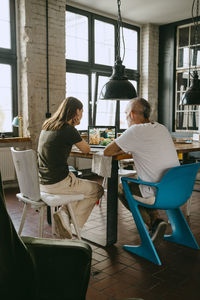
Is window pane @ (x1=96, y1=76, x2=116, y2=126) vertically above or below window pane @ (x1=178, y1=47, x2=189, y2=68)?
below

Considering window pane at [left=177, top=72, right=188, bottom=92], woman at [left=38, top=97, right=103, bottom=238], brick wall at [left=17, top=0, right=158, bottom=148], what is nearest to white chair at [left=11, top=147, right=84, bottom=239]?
woman at [left=38, top=97, right=103, bottom=238]

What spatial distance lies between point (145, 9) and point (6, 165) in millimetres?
4337

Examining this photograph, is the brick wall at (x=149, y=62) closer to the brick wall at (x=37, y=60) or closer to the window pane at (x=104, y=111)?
the window pane at (x=104, y=111)

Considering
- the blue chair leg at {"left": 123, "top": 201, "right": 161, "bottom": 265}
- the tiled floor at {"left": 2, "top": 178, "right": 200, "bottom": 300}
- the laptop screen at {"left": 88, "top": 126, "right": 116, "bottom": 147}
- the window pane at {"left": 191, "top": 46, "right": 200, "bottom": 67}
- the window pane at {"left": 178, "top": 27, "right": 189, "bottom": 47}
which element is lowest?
the tiled floor at {"left": 2, "top": 178, "right": 200, "bottom": 300}

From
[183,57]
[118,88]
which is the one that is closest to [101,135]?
[118,88]

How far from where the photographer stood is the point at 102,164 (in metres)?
2.77

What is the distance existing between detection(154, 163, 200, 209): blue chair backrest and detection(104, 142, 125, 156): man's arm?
452 millimetres

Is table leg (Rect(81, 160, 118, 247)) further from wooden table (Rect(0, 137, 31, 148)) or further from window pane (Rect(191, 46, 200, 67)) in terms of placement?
window pane (Rect(191, 46, 200, 67))

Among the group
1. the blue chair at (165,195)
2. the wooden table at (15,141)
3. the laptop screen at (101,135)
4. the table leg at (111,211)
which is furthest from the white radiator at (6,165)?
the blue chair at (165,195)

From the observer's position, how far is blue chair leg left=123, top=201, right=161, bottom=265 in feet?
8.34

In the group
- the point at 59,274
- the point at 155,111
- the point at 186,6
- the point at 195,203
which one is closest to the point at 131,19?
the point at 186,6

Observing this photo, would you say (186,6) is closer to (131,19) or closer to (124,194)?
(131,19)

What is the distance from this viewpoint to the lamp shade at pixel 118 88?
11.9ft

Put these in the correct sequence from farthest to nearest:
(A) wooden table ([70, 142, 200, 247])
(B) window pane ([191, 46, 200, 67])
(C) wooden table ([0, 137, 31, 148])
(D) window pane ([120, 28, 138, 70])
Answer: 1. (D) window pane ([120, 28, 138, 70])
2. (B) window pane ([191, 46, 200, 67])
3. (C) wooden table ([0, 137, 31, 148])
4. (A) wooden table ([70, 142, 200, 247])
